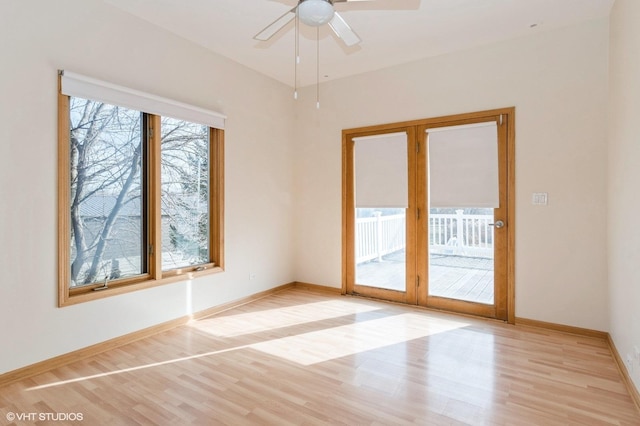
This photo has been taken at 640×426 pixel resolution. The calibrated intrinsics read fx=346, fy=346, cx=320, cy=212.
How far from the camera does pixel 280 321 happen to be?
3600mm

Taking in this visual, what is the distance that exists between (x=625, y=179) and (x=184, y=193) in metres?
3.77

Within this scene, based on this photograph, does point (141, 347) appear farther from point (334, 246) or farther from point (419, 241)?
point (419, 241)

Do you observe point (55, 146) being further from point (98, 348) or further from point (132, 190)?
point (98, 348)

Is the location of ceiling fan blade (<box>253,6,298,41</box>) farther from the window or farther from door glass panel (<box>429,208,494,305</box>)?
door glass panel (<box>429,208,494,305</box>)

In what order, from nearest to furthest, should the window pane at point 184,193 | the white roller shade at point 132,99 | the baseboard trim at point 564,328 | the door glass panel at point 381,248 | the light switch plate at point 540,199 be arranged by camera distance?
1. the white roller shade at point 132,99
2. the baseboard trim at point 564,328
3. the light switch plate at point 540,199
4. the window pane at point 184,193
5. the door glass panel at point 381,248

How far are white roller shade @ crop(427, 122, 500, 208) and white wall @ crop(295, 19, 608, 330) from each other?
219mm

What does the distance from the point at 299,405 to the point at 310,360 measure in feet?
1.96

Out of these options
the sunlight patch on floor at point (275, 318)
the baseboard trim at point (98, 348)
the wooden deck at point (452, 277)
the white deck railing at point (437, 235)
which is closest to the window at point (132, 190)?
the baseboard trim at point (98, 348)

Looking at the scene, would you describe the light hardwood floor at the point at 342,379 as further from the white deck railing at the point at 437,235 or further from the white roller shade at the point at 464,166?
the white roller shade at the point at 464,166

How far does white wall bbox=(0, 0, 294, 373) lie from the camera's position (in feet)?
7.86

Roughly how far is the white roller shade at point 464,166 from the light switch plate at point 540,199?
315mm

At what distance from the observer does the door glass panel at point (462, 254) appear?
12.1 ft

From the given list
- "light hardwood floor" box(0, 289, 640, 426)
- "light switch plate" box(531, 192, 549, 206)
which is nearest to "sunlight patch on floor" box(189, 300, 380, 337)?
"light hardwood floor" box(0, 289, 640, 426)

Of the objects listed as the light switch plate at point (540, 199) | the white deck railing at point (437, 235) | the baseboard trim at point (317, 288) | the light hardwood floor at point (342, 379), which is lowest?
the light hardwood floor at point (342, 379)
